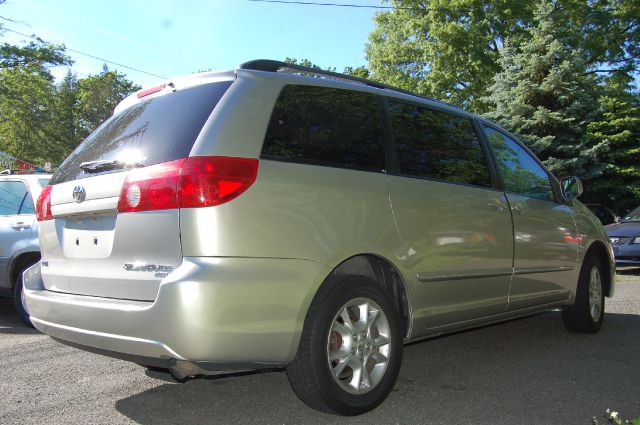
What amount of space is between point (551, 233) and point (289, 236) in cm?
291

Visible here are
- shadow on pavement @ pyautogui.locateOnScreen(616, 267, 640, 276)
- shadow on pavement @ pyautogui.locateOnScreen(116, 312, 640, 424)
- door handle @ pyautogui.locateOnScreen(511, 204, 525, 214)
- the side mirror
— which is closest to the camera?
shadow on pavement @ pyautogui.locateOnScreen(116, 312, 640, 424)

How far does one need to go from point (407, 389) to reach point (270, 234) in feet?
5.22

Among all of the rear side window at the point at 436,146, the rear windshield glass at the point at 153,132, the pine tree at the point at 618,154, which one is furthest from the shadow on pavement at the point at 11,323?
the pine tree at the point at 618,154

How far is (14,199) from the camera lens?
20.5ft

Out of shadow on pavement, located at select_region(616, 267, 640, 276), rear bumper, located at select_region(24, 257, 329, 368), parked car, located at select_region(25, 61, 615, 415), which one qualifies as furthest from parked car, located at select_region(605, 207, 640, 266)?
rear bumper, located at select_region(24, 257, 329, 368)

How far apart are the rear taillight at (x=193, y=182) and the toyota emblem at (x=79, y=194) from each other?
44 cm

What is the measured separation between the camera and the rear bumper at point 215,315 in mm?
2541

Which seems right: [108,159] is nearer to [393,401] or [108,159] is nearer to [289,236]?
[289,236]

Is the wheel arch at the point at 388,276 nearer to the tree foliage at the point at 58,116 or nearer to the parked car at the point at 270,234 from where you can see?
the parked car at the point at 270,234

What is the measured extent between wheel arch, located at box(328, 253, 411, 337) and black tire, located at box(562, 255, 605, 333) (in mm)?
2540

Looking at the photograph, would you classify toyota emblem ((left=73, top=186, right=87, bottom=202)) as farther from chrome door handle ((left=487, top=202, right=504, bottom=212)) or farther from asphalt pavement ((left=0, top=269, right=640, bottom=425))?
chrome door handle ((left=487, top=202, right=504, bottom=212))

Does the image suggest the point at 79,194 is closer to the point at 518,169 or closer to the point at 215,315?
the point at 215,315

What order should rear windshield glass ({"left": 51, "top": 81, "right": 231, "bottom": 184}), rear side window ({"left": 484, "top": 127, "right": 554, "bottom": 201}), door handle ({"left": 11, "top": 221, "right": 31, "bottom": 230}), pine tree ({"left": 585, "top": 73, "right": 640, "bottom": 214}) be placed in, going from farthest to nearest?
pine tree ({"left": 585, "top": 73, "right": 640, "bottom": 214}) < door handle ({"left": 11, "top": 221, "right": 31, "bottom": 230}) < rear side window ({"left": 484, "top": 127, "right": 554, "bottom": 201}) < rear windshield glass ({"left": 51, "top": 81, "right": 231, "bottom": 184})

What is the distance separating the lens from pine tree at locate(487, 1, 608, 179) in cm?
1770
